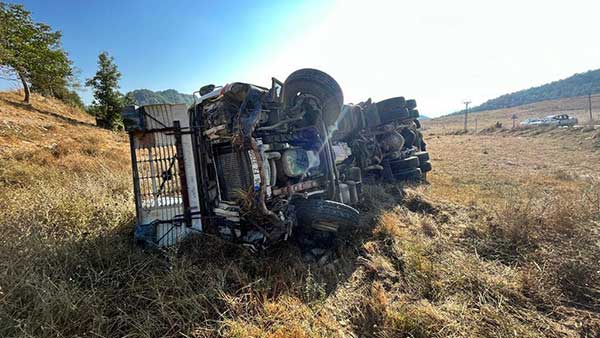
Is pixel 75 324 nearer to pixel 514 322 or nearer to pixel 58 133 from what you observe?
pixel 514 322

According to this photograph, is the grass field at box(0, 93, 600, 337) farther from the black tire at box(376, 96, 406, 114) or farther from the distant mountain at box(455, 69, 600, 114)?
the distant mountain at box(455, 69, 600, 114)

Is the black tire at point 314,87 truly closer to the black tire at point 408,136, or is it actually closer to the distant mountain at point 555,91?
the black tire at point 408,136

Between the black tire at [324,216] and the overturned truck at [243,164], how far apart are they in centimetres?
1

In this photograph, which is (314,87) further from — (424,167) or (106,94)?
(106,94)

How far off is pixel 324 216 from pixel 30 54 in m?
22.0

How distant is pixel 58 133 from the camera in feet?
32.3

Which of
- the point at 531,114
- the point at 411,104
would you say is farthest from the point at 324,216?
the point at 531,114

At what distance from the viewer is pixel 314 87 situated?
125 inches

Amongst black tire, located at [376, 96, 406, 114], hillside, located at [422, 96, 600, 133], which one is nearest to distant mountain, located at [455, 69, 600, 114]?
hillside, located at [422, 96, 600, 133]

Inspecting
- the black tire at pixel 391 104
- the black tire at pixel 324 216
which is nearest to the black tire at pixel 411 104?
the black tire at pixel 391 104

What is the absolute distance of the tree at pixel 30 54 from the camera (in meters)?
14.3

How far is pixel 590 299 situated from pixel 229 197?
3385mm

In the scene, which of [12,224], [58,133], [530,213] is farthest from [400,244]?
[58,133]

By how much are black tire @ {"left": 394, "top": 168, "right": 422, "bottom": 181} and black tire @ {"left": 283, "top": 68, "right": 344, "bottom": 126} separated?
130 inches
